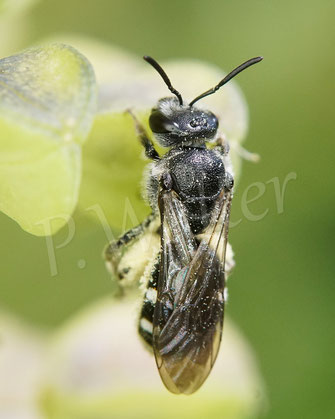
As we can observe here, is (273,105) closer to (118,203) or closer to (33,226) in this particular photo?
(118,203)

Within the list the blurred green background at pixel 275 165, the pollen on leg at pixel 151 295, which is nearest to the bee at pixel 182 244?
the pollen on leg at pixel 151 295

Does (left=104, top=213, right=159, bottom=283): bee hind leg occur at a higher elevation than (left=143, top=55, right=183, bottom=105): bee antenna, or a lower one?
lower

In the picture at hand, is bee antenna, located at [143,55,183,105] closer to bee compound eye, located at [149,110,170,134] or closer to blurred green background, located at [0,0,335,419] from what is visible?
bee compound eye, located at [149,110,170,134]

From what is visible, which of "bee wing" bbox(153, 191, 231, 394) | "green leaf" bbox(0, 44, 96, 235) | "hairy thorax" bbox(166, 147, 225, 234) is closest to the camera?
"green leaf" bbox(0, 44, 96, 235)

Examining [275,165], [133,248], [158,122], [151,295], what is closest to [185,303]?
[151,295]

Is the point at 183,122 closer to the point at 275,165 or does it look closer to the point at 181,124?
the point at 181,124

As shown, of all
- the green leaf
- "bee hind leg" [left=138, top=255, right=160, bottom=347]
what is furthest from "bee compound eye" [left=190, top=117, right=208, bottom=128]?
the green leaf

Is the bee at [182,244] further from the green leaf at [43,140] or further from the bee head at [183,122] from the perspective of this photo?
the green leaf at [43,140]
